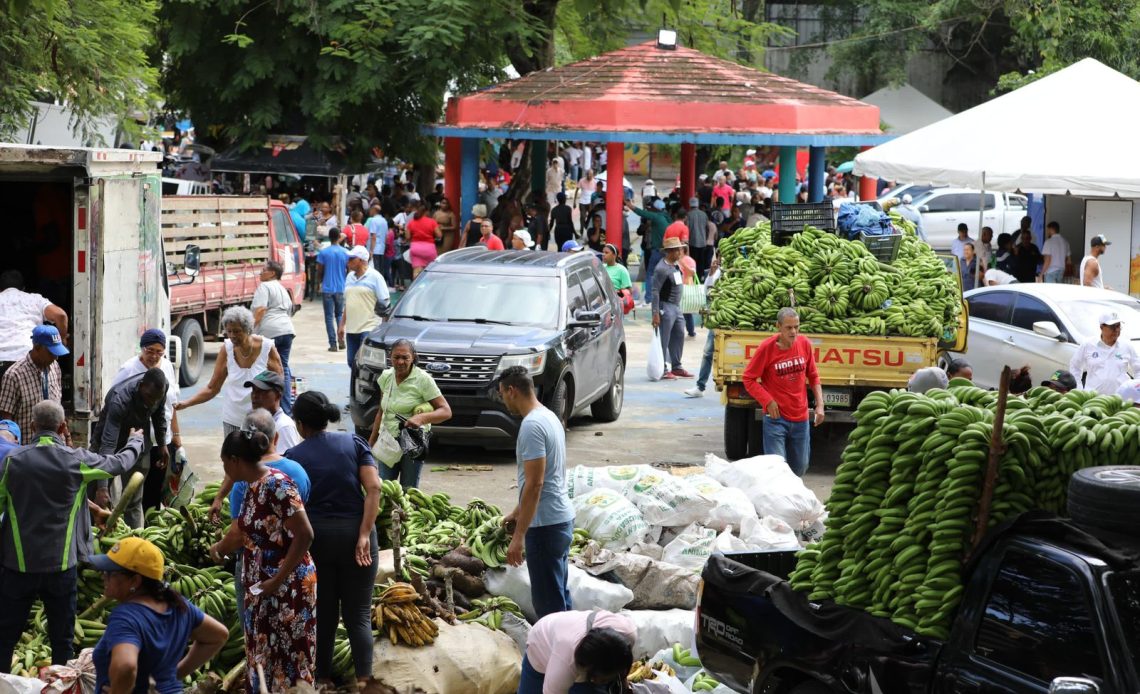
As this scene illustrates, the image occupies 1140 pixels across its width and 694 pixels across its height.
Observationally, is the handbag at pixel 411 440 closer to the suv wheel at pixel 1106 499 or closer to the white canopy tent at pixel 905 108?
the suv wheel at pixel 1106 499

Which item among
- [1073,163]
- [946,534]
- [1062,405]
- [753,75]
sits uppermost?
[753,75]

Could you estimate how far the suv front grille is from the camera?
13305 mm

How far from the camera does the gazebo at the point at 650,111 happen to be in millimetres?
24188

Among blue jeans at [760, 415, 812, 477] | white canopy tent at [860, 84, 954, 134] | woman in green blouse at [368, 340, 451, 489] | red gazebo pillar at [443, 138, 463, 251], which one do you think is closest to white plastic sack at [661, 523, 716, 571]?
woman in green blouse at [368, 340, 451, 489]

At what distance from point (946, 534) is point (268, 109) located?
2267cm

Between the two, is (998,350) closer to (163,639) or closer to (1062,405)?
(1062,405)

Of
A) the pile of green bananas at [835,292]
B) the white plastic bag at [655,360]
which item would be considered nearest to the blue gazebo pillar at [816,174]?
the white plastic bag at [655,360]

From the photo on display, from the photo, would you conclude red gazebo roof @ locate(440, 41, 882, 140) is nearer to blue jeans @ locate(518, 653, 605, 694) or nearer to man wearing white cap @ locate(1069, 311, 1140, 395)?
man wearing white cap @ locate(1069, 311, 1140, 395)

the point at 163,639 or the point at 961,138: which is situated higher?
the point at 961,138

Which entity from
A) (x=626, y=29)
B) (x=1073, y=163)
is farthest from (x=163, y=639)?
(x=626, y=29)

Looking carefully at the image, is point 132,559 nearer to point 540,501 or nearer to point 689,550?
point 540,501

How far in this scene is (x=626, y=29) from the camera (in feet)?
96.4

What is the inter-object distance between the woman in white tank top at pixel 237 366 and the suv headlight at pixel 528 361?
2.83m

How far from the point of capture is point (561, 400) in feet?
45.6
